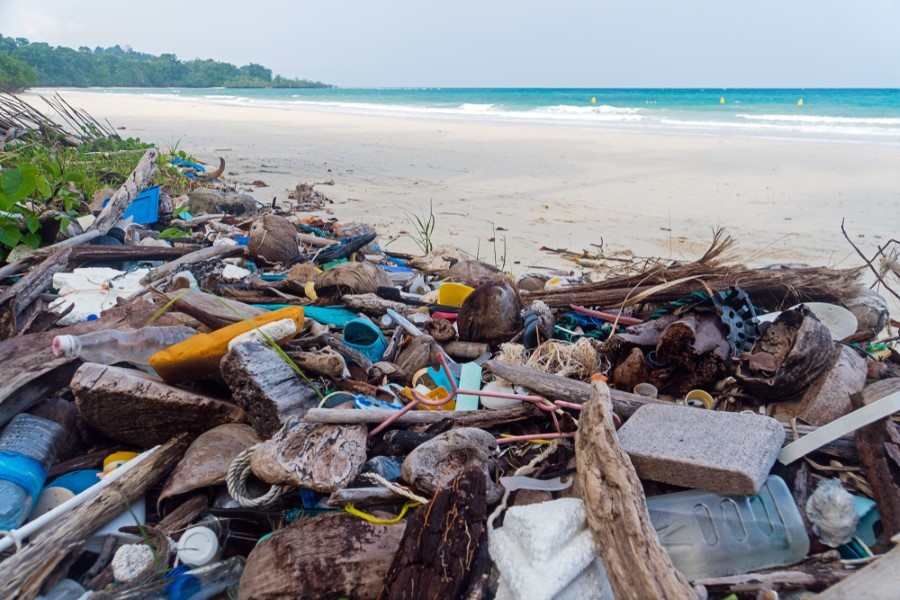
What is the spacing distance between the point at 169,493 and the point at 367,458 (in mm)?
679

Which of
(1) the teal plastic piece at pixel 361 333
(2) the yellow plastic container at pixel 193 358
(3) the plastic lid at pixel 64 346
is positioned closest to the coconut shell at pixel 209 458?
(2) the yellow plastic container at pixel 193 358

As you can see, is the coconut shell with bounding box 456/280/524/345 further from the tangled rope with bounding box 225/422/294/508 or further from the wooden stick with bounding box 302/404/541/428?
the tangled rope with bounding box 225/422/294/508

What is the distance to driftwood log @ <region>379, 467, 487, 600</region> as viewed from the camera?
152cm

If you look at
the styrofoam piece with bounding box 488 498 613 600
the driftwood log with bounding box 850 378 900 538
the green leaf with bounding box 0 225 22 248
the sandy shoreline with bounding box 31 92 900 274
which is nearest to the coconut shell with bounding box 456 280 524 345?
the styrofoam piece with bounding box 488 498 613 600

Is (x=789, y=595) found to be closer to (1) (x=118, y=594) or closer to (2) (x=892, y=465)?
(2) (x=892, y=465)

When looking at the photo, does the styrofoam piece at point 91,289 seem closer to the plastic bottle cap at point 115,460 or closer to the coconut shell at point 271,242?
the coconut shell at point 271,242

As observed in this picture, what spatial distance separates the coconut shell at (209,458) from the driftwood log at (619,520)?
1218 millimetres

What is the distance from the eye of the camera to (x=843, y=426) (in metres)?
1.78

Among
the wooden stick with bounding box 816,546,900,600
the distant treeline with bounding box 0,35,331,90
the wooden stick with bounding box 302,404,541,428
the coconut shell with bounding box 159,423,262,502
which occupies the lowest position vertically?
the coconut shell with bounding box 159,423,262,502

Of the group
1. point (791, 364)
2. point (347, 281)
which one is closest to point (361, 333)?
point (347, 281)

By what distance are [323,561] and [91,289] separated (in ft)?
9.45

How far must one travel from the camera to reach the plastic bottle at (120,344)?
246cm

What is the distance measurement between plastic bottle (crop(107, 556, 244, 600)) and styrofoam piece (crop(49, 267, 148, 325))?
2.12 m

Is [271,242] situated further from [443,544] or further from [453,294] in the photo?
[443,544]
